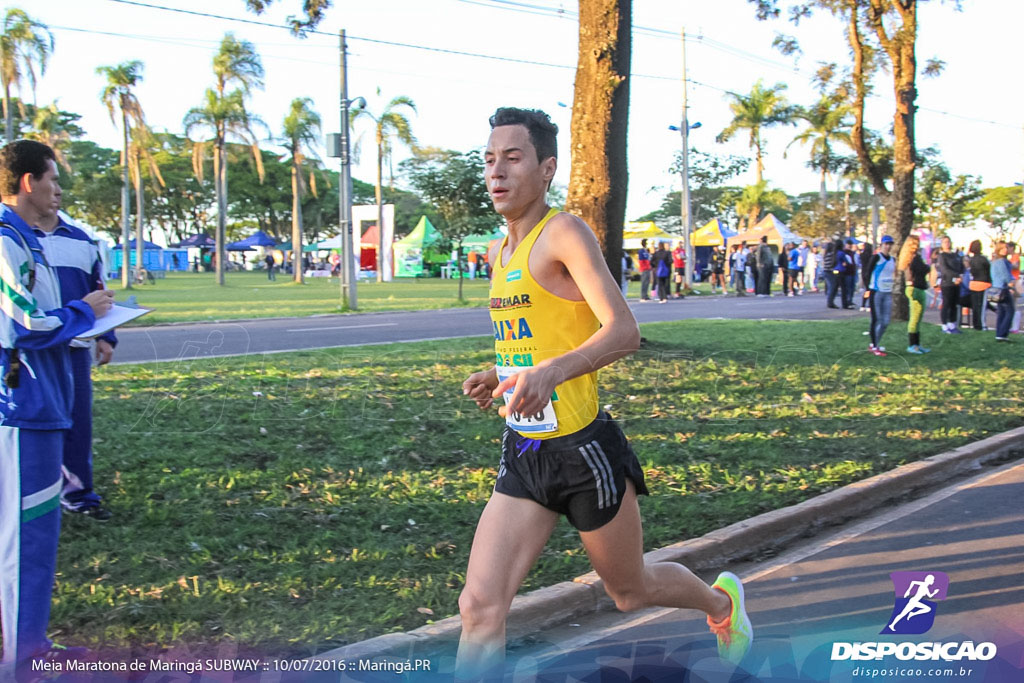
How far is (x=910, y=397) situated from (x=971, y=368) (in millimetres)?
3030

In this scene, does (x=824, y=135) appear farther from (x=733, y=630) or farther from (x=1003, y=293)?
(x=733, y=630)

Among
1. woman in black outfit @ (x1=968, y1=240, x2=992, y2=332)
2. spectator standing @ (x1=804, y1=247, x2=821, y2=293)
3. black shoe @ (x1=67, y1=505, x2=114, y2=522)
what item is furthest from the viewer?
spectator standing @ (x1=804, y1=247, x2=821, y2=293)

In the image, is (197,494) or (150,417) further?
(150,417)

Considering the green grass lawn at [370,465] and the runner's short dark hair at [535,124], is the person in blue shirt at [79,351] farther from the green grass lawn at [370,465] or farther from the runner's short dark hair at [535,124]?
the runner's short dark hair at [535,124]

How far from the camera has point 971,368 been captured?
41.0 ft

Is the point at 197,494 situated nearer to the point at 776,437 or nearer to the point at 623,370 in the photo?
the point at 776,437

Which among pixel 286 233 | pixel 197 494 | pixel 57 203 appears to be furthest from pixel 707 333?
pixel 286 233

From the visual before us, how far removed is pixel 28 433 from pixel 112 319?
0.51 metres

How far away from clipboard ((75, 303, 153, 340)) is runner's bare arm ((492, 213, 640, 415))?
1.50 meters

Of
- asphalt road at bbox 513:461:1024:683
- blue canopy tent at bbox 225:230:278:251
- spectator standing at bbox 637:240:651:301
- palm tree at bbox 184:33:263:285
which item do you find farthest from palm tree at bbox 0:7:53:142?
blue canopy tent at bbox 225:230:278:251

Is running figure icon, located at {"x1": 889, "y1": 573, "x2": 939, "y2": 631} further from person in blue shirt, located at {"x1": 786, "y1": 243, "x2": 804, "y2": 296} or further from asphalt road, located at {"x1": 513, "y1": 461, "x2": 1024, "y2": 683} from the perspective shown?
person in blue shirt, located at {"x1": 786, "y1": 243, "x2": 804, "y2": 296}

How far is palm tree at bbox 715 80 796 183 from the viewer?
175 feet

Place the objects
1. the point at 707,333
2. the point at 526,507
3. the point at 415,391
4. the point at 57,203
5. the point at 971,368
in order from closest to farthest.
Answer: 1. the point at 526,507
2. the point at 57,203
3. the point at 415,391
4. the point at 971,368
5. the point at 707,333

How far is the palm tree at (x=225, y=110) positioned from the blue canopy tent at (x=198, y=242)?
120 feet
